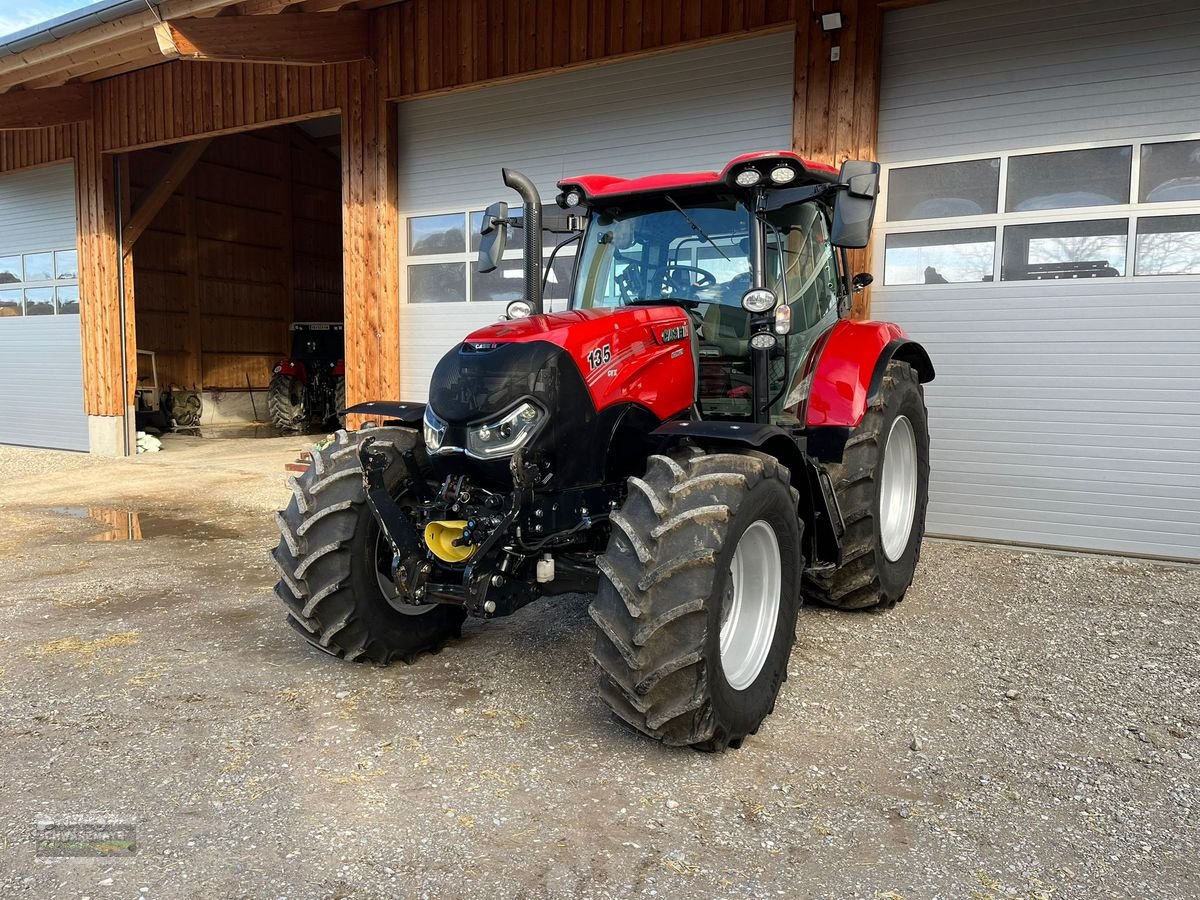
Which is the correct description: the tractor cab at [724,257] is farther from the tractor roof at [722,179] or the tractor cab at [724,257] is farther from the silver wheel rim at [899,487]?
the silver wheel rim at [899,487]

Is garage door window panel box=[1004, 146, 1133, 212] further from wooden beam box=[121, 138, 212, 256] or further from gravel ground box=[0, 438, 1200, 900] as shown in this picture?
wooden beam box=[121, 138, 212, 256]

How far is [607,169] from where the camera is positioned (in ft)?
26.1

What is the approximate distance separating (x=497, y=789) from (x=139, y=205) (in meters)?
11.9

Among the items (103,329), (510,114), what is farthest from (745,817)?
(103,329)

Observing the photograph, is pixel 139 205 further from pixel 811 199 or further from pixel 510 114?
pixel 811 199

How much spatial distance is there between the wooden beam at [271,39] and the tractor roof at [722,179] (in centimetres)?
555

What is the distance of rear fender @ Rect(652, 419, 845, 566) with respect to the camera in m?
3.23

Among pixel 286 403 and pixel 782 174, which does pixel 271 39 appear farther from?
pixel 286 403

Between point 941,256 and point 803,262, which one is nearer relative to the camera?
point 803,262

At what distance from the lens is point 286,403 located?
51.8 feet

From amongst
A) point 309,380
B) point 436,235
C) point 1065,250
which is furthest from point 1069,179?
point 309,380

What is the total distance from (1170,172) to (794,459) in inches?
158

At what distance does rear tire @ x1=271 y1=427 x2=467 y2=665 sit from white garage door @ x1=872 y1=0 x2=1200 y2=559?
4503 millimetres

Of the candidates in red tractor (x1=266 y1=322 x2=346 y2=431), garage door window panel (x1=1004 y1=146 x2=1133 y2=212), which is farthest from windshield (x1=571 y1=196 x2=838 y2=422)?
red tractor (x1=266 y1=322 x2=346 y2=431)
